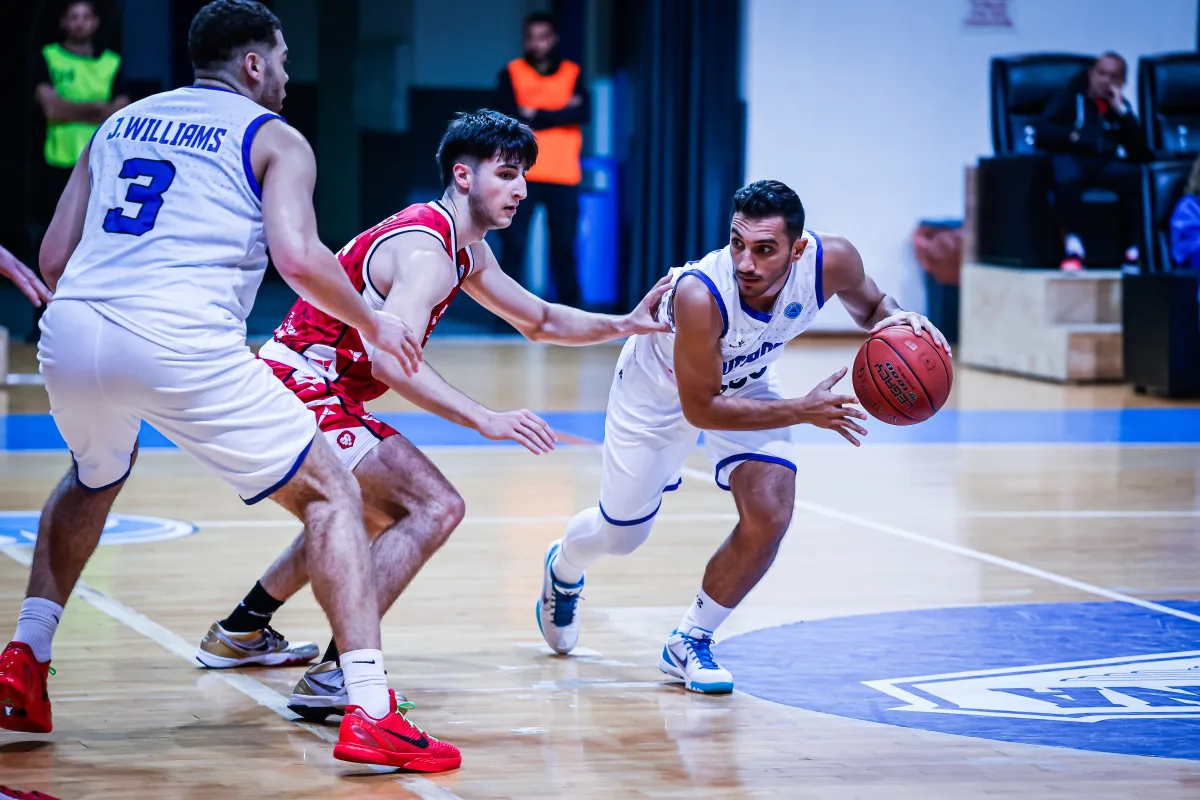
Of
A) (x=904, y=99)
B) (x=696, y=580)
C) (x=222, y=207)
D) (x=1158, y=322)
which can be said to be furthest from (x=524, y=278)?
(x=222, y=207)

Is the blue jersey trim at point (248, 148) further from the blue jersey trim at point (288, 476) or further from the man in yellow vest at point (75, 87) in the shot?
the man in yellow vest at point (75, 87)

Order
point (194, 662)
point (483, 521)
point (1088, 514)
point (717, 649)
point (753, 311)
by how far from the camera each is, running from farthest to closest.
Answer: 1. point (1088, 514)
2. point (483, 521)
3. point (717, 649)
4. point (194, 662)
5. point (753, 311)

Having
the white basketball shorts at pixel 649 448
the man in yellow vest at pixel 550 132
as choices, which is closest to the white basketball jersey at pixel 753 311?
the white basketball shorts at pixel 649 448

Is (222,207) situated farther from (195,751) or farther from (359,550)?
(195,751)

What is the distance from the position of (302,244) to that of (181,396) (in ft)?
1.26

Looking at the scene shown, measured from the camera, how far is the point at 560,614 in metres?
4.66

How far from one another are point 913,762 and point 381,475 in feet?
4.43

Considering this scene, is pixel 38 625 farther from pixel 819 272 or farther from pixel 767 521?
pixel 819 272

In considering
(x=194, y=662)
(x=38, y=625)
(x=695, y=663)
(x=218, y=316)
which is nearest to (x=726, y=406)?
(x=695, y=663)

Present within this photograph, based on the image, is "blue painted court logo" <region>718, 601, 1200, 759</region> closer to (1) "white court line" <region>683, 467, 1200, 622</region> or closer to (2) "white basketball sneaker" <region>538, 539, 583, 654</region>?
(1) "white court line" <region>683, 467, 1200, 622</region>

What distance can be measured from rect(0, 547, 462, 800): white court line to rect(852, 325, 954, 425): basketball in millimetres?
1446

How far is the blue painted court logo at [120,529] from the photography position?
6.14 meters

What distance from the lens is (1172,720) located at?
3975 mm

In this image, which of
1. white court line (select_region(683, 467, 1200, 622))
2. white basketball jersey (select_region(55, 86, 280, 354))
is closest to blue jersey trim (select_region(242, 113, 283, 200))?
white basketball jersey (select_region(55, 86, 280, 354))
